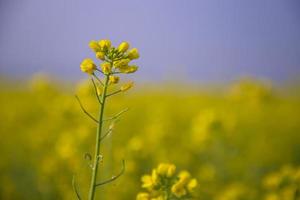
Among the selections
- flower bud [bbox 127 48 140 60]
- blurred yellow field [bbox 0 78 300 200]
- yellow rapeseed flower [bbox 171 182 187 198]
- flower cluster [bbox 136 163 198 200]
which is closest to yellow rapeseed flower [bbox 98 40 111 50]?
flower bud [bbox 127 48 140 60]

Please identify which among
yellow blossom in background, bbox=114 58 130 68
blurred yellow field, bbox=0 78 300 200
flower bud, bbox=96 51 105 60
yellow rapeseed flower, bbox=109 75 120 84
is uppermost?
flower bud, bbox=96 51 105 60

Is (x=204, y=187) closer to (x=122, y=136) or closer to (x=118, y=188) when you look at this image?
(x=118, y=188)

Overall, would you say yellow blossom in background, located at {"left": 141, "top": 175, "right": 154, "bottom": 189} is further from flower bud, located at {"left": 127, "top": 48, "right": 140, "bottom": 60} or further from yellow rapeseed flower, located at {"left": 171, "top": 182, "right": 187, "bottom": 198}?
flower bud, located at {"left": 127, "top": 48, "right": 140, "bottom": 60}

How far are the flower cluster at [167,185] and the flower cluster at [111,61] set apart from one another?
48cm

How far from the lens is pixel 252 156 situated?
19.0ft

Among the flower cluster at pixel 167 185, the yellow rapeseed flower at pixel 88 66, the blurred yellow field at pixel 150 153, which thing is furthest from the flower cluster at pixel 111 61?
the blurred yellow field at pixel 150 153

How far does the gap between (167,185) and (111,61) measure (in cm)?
66

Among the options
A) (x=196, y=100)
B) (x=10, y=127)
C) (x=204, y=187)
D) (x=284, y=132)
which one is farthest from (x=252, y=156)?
(x=196, y=100)

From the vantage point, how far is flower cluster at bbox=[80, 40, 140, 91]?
7.54 feet

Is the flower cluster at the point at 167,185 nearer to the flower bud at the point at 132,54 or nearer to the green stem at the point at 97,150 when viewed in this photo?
the green stem at the point at 97,150

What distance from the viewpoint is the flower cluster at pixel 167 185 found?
249cm

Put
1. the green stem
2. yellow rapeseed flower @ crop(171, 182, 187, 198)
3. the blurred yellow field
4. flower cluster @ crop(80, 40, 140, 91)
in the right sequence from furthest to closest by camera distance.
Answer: the blurred yellow field
yellow rapeseed flower @ crop(171, 182, 187, 198)
flower cluster @ crop(80, 40, 140, 91)
the green stem

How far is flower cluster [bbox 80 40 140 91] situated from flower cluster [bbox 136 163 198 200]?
483mm

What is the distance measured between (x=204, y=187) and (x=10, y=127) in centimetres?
331
